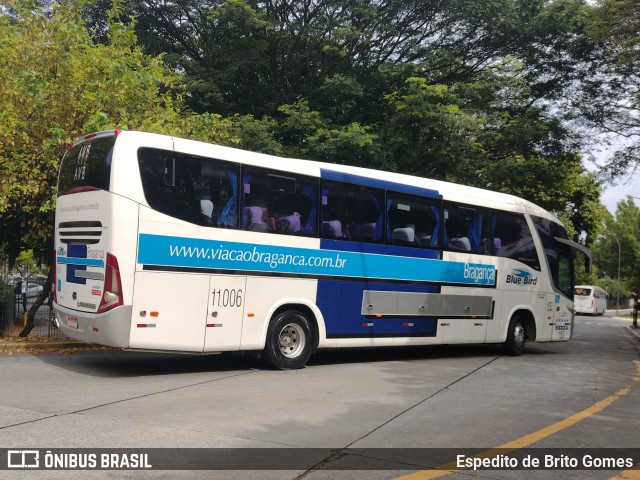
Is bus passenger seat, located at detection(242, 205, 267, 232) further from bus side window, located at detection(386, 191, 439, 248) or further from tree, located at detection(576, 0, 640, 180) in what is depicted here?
tree, located at detection(576, 0, 640, 180)

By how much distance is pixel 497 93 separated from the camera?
2441 centimetres

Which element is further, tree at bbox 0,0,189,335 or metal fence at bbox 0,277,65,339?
metal fence at bbox 0,277,65,339

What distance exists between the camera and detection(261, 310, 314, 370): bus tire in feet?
35.2

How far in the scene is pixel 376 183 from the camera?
1237 centimetres

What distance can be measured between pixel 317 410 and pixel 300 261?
3.74 meters

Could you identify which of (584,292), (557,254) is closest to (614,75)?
(557,254)

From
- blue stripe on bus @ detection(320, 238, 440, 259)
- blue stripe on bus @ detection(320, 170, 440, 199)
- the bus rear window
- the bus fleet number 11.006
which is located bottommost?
the bus fleet number 11.006

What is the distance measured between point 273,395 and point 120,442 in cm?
287

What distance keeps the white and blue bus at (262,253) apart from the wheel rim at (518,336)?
15.8 inches

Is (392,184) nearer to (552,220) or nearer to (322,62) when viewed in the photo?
(552,220)

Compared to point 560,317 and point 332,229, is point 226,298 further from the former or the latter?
point 560,317

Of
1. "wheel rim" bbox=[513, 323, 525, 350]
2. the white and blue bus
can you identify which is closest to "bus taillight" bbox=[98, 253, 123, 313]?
the white and blue bus

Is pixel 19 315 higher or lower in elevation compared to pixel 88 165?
lower

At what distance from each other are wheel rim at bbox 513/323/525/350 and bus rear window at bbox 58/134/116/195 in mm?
9966
